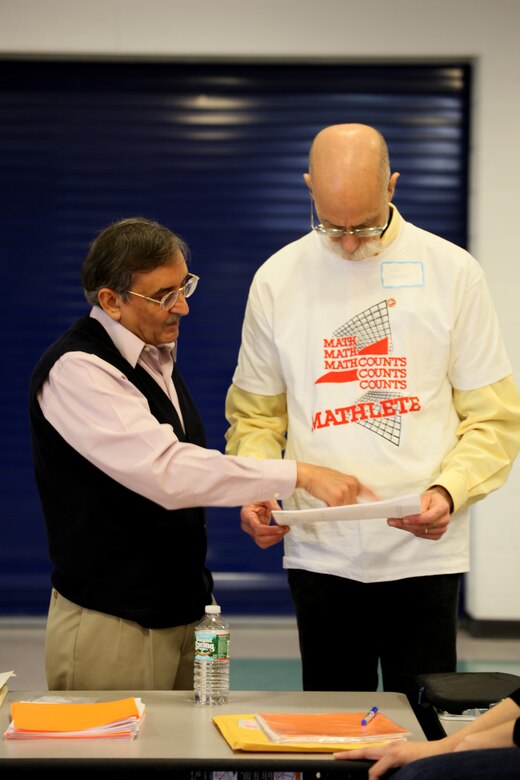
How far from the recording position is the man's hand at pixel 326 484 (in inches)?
94.8

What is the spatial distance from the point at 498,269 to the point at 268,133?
1579mm

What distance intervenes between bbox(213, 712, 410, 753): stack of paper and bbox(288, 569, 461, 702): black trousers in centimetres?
43

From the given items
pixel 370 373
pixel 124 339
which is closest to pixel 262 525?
pixel 370 373

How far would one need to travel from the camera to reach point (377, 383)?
2598 millimetres

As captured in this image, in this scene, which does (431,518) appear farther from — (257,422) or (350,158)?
(350,158)

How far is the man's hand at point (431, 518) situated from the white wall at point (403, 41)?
3441mm

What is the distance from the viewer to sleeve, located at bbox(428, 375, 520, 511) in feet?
8.19

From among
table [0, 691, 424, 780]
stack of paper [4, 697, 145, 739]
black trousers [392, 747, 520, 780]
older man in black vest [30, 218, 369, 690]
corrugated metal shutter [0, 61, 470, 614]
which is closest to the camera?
→ black trousers [392, 747, 520, 780]

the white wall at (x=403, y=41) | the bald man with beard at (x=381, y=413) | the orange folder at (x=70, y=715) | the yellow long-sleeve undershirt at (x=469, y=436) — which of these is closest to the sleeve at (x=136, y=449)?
the bald man with beard at (x=381, y=413)

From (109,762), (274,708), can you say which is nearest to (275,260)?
(274,708)

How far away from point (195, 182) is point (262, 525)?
389 cm

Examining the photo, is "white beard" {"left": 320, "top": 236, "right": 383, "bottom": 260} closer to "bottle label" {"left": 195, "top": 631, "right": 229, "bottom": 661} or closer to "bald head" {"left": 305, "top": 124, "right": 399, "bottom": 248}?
"bald head" {"left": 305, "top": 124, "right": 399, "bottom": 248}

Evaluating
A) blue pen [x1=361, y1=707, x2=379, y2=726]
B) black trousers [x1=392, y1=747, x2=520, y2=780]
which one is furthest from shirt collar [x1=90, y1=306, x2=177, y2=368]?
black trousers [x1=392, y1=747, x2=520, y2=780]

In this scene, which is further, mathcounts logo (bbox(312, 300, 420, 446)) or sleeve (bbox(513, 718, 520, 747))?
mathcounts logo (bbox(312, 300, 420, 446))
